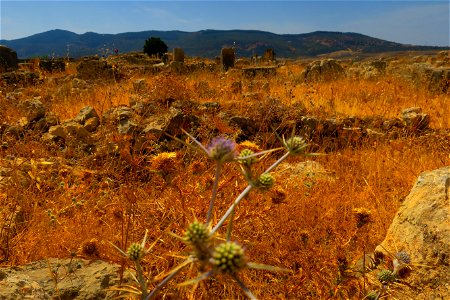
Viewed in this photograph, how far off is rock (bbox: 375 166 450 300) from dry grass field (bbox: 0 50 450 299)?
0.75 feet

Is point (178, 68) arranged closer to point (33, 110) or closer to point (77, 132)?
point (33, 110)

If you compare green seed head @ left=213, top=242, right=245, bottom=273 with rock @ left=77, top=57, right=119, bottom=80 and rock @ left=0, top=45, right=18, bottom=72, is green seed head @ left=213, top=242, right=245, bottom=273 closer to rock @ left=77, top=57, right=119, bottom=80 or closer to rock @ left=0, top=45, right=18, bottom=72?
rock @ left=77, top=57, right=119, bottom=80

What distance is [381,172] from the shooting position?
4262 mm

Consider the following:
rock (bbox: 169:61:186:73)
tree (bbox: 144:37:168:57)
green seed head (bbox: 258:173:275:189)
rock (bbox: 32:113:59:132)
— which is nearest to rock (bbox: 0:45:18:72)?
rock (bbox: 169:61:186:73)

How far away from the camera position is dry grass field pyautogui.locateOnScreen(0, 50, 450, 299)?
2.42 meters

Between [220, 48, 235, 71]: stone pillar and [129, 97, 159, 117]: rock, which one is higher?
[220, 48, 235, 71]: stone pillar

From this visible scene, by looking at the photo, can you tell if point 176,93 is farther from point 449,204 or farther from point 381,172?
point 449,204

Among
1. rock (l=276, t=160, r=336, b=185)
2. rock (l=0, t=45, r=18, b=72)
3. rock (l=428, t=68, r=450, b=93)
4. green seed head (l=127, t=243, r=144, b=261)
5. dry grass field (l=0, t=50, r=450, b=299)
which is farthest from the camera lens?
rock (l=0, t=45, r=18, b=72)

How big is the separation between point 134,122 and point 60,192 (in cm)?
145

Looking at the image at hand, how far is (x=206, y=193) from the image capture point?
327cm

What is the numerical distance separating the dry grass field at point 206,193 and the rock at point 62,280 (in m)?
0.10

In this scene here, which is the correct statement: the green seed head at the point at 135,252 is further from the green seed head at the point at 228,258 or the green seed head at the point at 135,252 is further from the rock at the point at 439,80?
the rock at the point at 439,80

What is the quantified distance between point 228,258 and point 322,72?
10.8 m

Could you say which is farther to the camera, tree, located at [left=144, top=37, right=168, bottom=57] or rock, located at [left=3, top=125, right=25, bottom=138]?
tree, located at [left=144, top=37, right=168, bottom=57]
